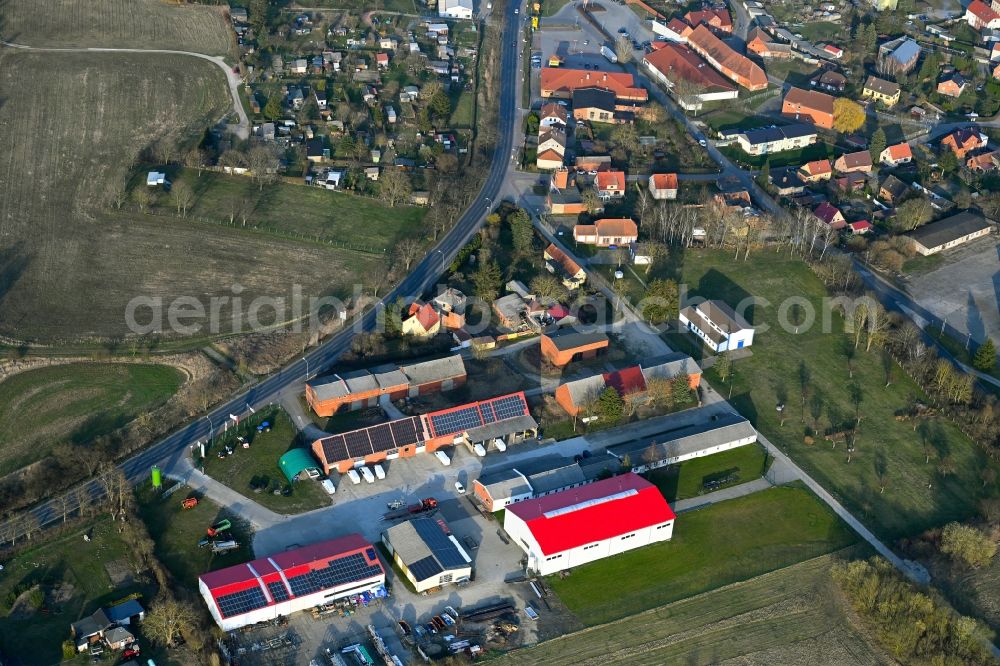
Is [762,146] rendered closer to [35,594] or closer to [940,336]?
[940,336]

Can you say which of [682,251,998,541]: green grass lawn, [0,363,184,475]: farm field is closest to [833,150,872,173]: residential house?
[682,251,998,541]: green grass lawn

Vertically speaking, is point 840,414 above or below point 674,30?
below

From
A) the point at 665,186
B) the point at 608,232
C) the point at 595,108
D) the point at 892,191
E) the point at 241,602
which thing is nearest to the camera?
the point at 241,602

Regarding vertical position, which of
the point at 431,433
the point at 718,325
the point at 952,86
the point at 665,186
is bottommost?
the point at 431,433

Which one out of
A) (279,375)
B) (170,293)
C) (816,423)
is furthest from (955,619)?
(170,293)

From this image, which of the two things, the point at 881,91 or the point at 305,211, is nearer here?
the point at 305,211

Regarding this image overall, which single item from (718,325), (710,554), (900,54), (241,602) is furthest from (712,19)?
(241,602)

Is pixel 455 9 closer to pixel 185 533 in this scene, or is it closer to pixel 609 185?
pixel 609 185

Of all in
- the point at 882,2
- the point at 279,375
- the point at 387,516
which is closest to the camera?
the point at 387,516
